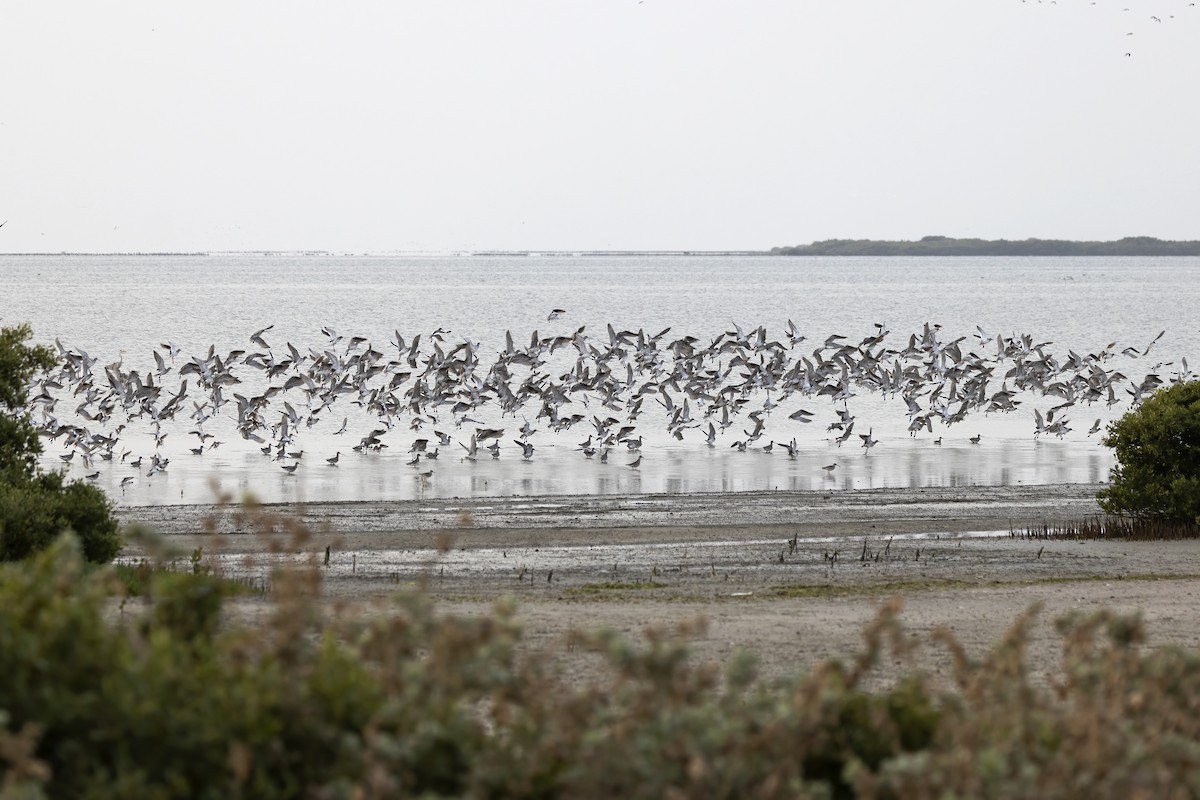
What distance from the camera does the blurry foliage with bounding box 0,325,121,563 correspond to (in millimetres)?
12352

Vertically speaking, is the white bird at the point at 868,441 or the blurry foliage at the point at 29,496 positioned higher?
the blurry foliage at the point at 29,496

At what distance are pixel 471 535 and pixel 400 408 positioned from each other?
707 inches

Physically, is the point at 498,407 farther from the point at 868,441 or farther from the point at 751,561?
the point at 751,561

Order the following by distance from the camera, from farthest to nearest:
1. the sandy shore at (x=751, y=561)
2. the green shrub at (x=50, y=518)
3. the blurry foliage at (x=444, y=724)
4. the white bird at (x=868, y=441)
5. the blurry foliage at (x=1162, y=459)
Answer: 1. the white bird at (x=868, y=441)
2. the blurry foliage at (x=1162, y=459)
3. the green shrub at (x=50, y=518)
4. the sandy shore at (x=751, y=561)
5. the blurry foliage at (x=444, y=724)

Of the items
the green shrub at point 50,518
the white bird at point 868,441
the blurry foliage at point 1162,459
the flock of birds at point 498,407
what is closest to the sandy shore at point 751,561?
the blurry foliage at point 1162,459

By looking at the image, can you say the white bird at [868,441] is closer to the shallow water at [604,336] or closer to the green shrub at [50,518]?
the shallow water at [604,336]

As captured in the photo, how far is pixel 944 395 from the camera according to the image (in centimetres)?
4359

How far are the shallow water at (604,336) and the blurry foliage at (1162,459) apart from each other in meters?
7.70

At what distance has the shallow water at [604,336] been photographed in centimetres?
2739

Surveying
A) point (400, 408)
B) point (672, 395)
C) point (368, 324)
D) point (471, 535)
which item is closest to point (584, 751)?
point (471, 535)

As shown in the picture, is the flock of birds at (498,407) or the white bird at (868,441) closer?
the flock of birds at (498,407)

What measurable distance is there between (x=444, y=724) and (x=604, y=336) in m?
76.5

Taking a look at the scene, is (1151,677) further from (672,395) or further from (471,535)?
(672,395)

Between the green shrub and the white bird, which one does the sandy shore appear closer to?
the green shrub
